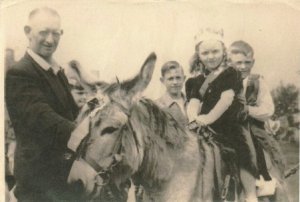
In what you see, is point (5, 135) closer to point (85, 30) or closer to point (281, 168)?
point (85, 30)

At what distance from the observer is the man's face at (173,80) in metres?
0.82

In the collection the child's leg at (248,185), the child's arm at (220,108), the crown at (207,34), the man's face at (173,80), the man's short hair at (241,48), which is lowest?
the child's leg at (248,185)

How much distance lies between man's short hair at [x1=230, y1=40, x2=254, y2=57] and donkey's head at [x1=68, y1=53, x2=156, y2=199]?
176 millimetres

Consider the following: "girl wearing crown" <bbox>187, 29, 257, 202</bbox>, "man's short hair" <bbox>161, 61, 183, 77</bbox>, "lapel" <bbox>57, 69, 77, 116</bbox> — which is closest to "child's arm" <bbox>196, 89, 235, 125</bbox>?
"girl wearing crown" <bbox>187, 29, 257, 202</bbox>

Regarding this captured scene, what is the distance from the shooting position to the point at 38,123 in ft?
2.59

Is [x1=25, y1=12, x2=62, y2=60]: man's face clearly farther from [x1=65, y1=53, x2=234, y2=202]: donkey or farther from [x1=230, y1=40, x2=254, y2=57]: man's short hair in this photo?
[x1=230, y1=40, x2=254, y2=57]: man's short hair

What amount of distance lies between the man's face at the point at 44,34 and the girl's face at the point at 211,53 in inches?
10.1

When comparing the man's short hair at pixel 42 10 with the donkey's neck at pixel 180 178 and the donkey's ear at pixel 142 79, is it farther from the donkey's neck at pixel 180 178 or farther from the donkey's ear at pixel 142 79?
the donkey's neck at pixel 180 178

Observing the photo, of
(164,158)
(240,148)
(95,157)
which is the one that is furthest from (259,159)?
(95,157)

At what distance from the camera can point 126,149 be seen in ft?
2.64

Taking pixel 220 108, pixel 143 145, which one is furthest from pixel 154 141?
pixel 220 108

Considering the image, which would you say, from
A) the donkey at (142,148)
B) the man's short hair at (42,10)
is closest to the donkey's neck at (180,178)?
the donkey at (142,148)

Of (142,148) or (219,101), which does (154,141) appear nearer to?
(142,148)

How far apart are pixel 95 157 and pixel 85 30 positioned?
23 cm
